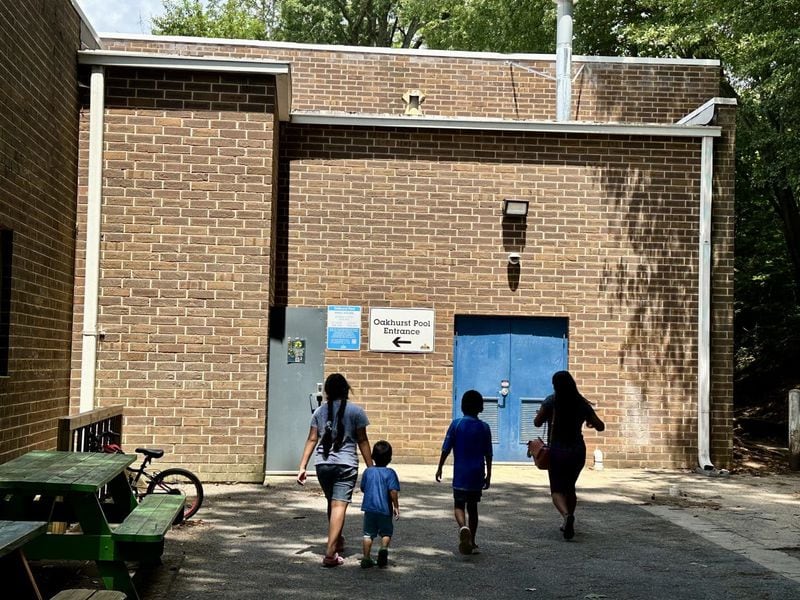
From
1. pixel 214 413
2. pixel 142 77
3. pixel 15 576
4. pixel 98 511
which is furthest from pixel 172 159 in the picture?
pixel 15 576

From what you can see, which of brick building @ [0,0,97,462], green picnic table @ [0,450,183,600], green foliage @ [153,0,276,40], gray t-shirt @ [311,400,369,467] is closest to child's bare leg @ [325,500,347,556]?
gray t-shirt @ [311,400,369,467]

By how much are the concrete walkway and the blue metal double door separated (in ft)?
6.04

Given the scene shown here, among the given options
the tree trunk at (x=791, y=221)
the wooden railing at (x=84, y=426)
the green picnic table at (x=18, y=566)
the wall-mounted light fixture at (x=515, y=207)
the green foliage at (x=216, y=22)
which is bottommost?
the green picnic table at (x=18, y=566)

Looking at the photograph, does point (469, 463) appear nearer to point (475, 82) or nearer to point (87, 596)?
point (87, 596)

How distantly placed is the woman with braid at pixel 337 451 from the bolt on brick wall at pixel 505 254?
21.0ft

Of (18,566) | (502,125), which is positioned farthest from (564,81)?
(18,566)

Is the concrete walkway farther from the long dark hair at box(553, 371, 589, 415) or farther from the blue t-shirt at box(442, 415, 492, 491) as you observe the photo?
the long dark hair at box(553, 371, 589, 415)

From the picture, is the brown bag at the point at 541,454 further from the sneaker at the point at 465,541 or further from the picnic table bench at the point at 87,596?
the picnic table bench at the point at 87,596

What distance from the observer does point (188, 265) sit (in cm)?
1312

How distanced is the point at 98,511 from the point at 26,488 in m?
0.48

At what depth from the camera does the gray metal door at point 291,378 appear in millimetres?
14500

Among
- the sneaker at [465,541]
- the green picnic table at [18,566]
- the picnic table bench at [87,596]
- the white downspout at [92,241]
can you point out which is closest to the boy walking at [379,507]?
the sneaker at [465,541]

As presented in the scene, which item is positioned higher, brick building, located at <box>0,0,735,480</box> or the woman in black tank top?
brick building, located at <box>0,0,735,480</box>

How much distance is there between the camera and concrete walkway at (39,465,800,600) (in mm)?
7629
